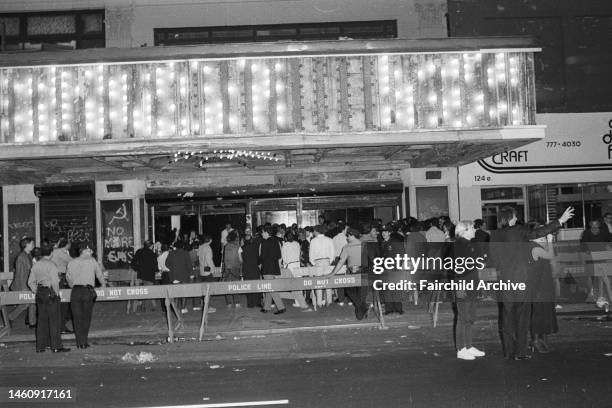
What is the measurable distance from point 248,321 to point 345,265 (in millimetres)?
2290

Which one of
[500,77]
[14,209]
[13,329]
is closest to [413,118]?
[500,77]

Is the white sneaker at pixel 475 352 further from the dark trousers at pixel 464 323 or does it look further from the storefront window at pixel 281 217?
the storefront window at pixel 281 217

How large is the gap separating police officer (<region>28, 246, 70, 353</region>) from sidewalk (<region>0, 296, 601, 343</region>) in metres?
1.03

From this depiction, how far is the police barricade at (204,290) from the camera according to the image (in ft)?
36.5

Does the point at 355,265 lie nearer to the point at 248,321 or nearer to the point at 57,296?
the point at 248,321

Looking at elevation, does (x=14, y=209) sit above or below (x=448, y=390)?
above

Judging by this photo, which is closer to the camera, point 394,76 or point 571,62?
point 394,76

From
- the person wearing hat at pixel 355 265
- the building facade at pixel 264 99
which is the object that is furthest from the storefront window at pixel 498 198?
the person wearing hat at pixel 355 265

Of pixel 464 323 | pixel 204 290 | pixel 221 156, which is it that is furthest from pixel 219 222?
pixel 464 323

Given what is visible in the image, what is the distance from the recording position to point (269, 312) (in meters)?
13.9

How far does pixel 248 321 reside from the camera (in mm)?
12844

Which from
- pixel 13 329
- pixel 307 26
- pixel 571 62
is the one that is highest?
pixel 307 26

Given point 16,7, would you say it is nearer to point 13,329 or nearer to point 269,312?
point 13,329

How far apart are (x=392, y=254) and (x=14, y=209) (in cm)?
1127
